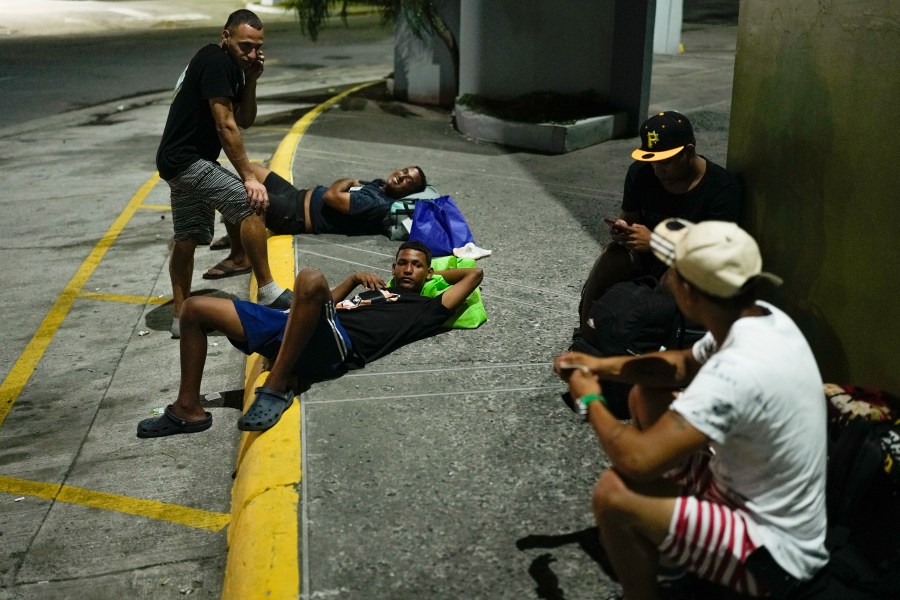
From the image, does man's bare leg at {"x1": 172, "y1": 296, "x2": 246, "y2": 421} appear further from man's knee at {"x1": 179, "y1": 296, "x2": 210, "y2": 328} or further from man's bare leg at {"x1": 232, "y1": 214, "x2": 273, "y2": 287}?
man's bare leg at {"x1": 232, "y1": 214, "x2": 273, "y2": 287}

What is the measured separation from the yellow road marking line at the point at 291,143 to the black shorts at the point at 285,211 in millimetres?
1307

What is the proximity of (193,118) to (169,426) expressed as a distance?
209cm

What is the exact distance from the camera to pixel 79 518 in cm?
445

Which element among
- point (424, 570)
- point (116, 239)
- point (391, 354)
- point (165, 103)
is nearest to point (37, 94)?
point (165, 103)

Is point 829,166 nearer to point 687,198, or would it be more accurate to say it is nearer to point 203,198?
point 687,198

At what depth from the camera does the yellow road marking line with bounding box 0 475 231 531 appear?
4.40 meters

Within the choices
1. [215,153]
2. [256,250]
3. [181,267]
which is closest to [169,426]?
[256,250]

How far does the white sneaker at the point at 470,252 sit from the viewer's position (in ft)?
22.2

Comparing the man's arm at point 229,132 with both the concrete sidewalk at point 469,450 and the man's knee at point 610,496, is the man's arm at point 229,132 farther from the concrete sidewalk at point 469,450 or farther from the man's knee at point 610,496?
the man's knee at point 610,496

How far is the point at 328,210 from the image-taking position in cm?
746

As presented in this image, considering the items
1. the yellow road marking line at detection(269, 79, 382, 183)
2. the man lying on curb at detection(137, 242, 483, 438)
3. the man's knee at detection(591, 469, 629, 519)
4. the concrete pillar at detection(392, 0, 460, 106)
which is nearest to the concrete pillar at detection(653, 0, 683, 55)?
the concrete pillar at detection(392, 0, 460, 106)

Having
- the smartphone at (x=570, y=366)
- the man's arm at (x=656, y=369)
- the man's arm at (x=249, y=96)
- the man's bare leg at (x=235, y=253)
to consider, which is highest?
the man's arm at (x=249, y=96)

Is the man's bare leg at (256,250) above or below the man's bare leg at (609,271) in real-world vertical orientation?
below

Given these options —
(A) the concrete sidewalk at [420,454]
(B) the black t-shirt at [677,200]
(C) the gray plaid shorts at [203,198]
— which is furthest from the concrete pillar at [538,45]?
(B) the black t-shirt at [677,200]
